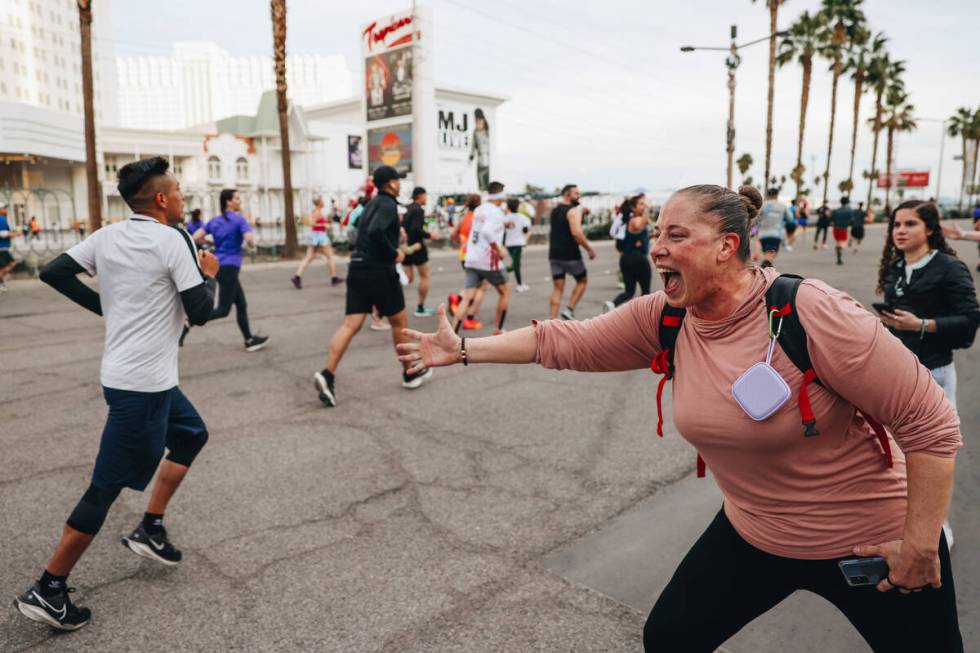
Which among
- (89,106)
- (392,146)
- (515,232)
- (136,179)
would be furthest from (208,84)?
(136,179)

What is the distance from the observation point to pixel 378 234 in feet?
20.8

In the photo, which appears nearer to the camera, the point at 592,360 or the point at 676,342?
the point at 676,342

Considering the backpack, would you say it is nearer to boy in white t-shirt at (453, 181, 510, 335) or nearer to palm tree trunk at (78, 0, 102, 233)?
boy in white t-shirt at (453, 181, 510, 335)

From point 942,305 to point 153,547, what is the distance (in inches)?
161

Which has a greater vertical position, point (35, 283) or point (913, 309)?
point (913, 309)

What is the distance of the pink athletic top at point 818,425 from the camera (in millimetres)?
1672

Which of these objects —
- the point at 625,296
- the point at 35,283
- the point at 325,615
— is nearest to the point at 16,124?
the point at 35,283

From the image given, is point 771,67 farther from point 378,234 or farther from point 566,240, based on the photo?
point 378,234

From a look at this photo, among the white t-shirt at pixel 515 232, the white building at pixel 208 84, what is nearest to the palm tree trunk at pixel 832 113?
the white t-shirt at pixel 515 232

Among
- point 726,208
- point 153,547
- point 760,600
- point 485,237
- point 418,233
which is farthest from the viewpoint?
point 418,233

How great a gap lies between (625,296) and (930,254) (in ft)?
22.8

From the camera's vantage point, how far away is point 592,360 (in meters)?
2.24

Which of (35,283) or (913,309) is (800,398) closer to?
(913,309)

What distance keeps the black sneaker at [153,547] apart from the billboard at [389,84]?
37172mm
